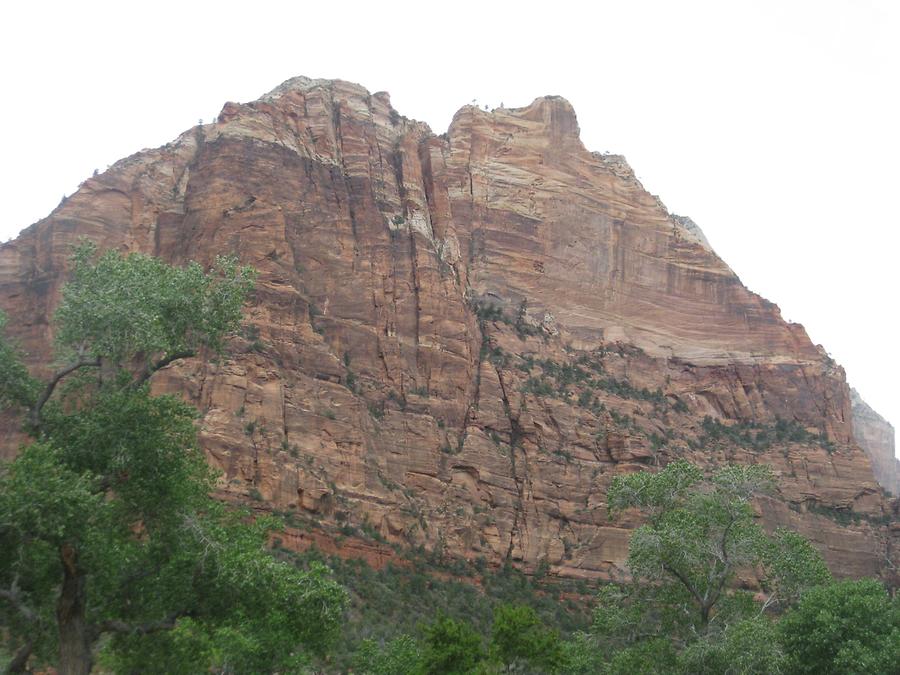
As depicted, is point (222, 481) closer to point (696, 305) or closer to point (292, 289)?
point (292, 289)

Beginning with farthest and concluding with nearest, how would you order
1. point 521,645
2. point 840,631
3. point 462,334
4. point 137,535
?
point 462,334 → point 521,645 → point 840,631 → point 137,535

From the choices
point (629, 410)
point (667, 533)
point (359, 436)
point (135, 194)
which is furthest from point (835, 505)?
point (135, 194)

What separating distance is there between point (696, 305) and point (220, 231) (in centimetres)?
4350

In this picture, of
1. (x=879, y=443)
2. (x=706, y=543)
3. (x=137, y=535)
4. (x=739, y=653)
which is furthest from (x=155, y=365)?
(x=879, y=443)

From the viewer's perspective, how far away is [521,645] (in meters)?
26.8

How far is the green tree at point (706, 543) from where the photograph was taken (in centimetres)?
2595

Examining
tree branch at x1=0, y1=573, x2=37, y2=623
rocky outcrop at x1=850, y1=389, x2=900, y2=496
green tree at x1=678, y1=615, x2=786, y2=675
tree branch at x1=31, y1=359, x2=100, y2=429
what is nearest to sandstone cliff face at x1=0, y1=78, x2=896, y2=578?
green tree at x1=678, y1=615, x2=786, y2=675

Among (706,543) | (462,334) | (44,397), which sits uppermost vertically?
(462,334)

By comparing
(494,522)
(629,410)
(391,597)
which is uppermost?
(629,410)

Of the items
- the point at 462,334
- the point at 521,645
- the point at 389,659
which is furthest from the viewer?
the point at 462,334

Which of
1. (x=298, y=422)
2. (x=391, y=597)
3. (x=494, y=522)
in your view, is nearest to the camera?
(x=391, y=597)

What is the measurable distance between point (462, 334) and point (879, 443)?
115m

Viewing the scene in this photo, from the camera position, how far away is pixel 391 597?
4297 cm

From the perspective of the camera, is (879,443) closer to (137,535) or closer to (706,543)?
(706,543)
